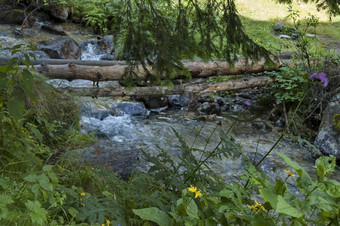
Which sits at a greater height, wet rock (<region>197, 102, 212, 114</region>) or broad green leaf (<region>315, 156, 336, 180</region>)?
broad green leaf (<region>315, 156, 336, 180</region>)

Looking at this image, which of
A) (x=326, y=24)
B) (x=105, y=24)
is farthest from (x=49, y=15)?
(x=326, y=24)

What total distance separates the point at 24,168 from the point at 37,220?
114 centimetres

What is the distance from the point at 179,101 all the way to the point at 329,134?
3690mm

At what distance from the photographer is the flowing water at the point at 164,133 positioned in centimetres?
516

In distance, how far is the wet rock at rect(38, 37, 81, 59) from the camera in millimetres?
9430

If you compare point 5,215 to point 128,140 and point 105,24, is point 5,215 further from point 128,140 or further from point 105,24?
point 105,24

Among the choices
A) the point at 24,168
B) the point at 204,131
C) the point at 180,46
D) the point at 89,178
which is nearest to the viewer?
the point at 24,168

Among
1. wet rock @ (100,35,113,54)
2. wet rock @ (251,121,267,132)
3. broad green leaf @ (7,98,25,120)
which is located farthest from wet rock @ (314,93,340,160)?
wet rock @ (100,35,113,54)

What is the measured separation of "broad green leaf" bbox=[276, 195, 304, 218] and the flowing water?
279 centimetres

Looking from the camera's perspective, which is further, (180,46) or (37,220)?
(180,46)

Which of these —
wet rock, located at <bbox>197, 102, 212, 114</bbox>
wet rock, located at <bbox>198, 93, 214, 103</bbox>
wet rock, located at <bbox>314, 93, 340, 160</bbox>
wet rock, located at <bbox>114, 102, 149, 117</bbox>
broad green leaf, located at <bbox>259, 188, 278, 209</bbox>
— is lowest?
wet rock, located at <bbox>114, 102, 149, 117</bbox>

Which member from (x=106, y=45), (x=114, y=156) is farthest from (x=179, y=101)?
(x=114, y=156)

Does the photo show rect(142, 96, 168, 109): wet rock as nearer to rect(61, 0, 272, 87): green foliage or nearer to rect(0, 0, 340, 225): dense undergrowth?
rect(0, 0, 340, 225): dense undergrowth

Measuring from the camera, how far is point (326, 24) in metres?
14.8
